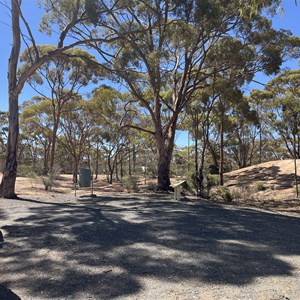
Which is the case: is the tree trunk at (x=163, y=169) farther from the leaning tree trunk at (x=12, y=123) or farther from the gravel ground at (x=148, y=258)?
the gravel ground at (x=148, y=258)

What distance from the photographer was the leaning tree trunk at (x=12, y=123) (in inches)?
505

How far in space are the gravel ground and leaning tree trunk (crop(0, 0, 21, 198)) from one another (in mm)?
4785

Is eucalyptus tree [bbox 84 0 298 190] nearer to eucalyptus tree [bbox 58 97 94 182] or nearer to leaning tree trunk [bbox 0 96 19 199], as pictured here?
leaning tree trunk [bbox 0 96 19 199]

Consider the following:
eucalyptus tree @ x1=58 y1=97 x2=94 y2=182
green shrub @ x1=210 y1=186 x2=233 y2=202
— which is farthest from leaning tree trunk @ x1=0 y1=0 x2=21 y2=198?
eucalyptus tree @ x1=58 y1=97 x2=94 y2=182

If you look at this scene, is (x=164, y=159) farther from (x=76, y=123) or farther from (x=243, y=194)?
(x=76, y=123)

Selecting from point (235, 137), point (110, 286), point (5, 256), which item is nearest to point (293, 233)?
point (110, 286)

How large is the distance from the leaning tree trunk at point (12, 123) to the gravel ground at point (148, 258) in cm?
479

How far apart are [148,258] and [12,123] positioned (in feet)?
31.8

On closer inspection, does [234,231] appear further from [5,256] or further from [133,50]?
[133,50]

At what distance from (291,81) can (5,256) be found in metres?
25.4

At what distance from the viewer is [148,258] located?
194 inches

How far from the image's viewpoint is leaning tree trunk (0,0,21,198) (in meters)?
12.8

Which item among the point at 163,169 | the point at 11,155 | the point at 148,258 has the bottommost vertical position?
the point at 148,258

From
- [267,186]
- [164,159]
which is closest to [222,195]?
[164,159]
